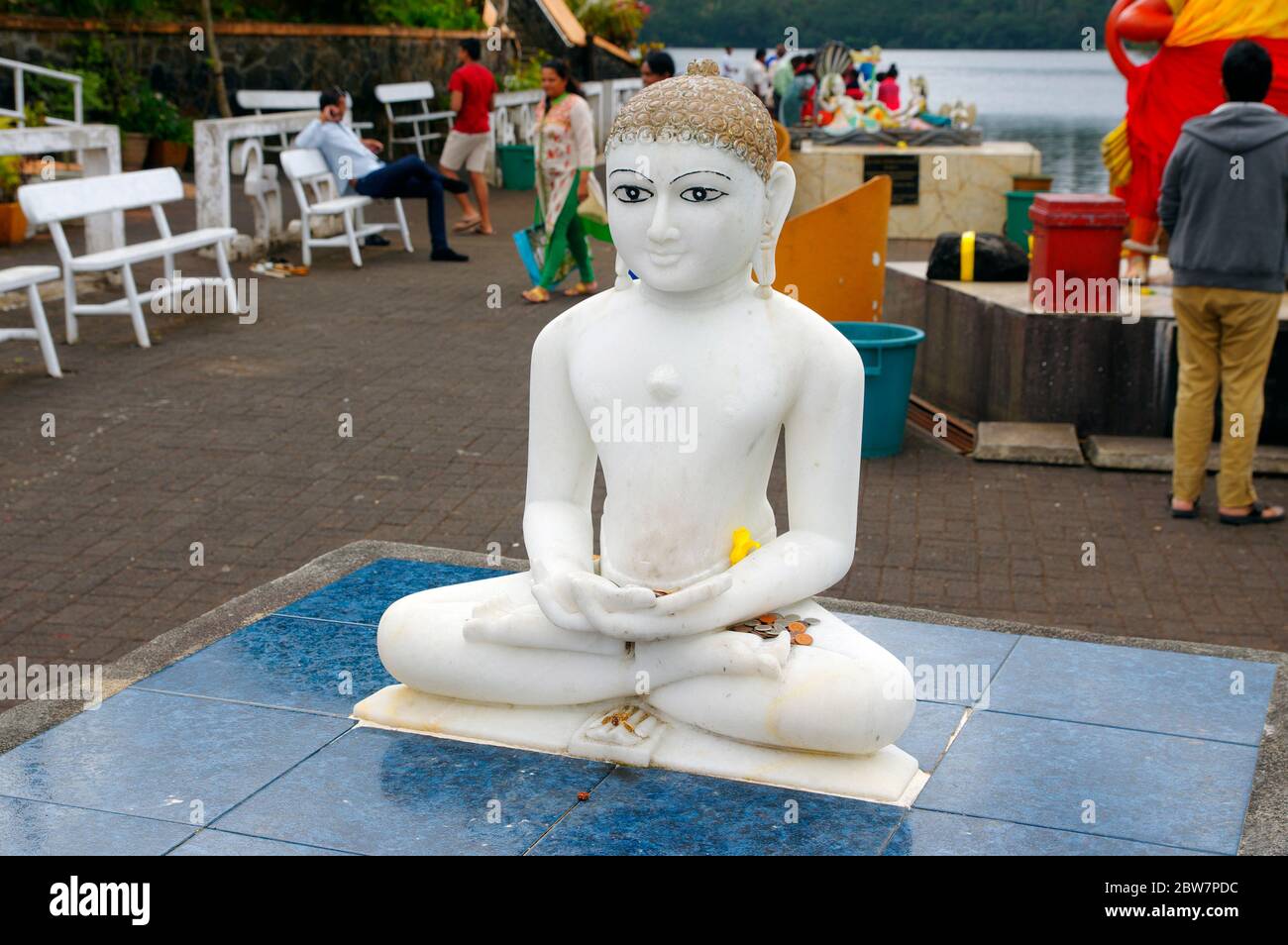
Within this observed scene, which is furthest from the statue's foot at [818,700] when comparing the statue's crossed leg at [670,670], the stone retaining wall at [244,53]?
the stone retaining wall at [244,53]

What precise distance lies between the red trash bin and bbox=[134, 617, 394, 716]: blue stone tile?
16.5 ft

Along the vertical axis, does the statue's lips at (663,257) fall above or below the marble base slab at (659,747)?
above

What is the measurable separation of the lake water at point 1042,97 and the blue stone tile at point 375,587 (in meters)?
4.86

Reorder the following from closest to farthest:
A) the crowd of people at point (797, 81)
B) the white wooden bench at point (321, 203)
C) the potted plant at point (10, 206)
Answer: the white wooden bench at point (321, 203) < the potted plant at point (10, 206) < the crowd of people at point (797, 81)

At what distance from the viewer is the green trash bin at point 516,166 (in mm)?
20609

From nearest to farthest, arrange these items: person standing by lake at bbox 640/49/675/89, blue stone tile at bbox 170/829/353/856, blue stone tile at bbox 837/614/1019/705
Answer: blue stone tile at bbox 170/829/353/856
blue stone tile at bbox 837/614/1019/705
person standing by lake at bbox 640/49/675/89

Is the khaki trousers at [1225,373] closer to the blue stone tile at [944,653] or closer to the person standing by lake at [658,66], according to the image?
the blue stone tile at [944,653]

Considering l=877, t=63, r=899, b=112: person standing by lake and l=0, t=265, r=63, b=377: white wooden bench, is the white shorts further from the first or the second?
l=0, t=265, r=63, b=377: white wooden bench

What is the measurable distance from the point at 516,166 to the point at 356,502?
46.0 ft

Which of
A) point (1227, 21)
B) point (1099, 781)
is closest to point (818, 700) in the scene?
point (1099, 781)

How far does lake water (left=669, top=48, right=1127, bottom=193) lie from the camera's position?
25.8 metres

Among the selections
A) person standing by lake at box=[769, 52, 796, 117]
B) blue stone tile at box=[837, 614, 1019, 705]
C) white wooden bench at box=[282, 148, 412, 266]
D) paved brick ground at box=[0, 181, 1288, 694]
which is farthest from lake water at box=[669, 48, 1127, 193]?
blue stone tile at box=[837, 614, 1019, 705]
